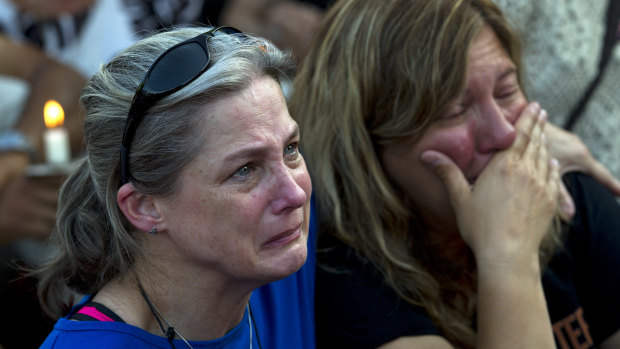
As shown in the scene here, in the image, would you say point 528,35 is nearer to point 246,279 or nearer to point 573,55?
point 573,55

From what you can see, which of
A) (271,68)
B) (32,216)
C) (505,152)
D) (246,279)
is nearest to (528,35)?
(505,152)

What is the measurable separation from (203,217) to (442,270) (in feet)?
3.15

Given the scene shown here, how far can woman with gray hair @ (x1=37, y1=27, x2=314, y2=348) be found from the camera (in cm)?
125

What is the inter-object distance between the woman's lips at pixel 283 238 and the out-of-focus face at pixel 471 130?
0.66 m

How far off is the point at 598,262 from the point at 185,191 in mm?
1356

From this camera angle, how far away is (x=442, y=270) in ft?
6.62

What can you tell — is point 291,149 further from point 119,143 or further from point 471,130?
point 471,130

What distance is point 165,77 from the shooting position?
125cm

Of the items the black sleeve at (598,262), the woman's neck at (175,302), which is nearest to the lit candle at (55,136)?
the woman's neck at (175,302)

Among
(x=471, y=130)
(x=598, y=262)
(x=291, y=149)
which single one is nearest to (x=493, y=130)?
(x=471, y=130)

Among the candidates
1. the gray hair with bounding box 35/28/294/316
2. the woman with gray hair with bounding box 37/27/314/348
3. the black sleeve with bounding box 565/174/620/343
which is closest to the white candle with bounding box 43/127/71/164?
the gray hair with bounding box 35/28/294/316

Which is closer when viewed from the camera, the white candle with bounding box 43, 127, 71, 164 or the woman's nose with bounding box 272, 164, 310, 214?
the woman's nose with bounding box 272, 164, 310, 214

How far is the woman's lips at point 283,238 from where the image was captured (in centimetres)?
132

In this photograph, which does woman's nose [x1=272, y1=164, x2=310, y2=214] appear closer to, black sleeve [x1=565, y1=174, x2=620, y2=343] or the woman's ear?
the woman's ear
